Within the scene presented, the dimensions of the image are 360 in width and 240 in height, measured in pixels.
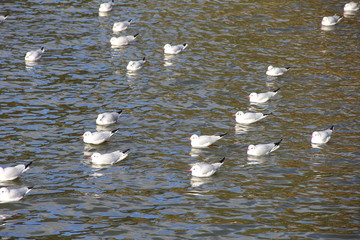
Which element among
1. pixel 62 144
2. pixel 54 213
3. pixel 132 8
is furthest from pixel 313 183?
pixel 132 8

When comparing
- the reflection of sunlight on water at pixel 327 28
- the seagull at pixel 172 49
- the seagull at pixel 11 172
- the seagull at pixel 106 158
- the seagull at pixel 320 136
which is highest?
the seagull at pixel 11 172

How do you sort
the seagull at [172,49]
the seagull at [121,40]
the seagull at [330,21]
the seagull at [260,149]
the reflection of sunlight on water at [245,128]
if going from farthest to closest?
the seagull at [330,21]
the seagull at [121,40]
the seagull at [172,49]
the reflection of sunlight on water at [245,128]
the seagull at [260,149]

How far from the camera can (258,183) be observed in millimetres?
14750

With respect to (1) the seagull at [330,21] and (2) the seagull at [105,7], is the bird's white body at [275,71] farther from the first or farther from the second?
(2) the seagull at [105,7]

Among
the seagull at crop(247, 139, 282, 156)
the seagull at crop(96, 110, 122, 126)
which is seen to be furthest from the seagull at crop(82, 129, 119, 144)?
the seagull at crop(247, 139, 282, 156)

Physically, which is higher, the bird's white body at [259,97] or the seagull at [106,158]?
the seagull at [106,158]

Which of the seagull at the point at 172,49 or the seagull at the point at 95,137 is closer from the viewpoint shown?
the seagull at the point at 95,137

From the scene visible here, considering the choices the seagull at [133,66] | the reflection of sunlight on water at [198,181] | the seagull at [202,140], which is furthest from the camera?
the seagull at [133,66]

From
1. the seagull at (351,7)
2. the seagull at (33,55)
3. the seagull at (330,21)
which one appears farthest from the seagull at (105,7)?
the seagull at (351,7)

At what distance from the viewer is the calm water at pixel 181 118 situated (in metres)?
13.2

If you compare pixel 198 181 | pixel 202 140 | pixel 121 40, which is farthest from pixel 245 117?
pixel 121 40

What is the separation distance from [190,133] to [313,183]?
4.78 m

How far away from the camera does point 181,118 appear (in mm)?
19266

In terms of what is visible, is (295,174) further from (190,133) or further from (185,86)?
(185,86)
